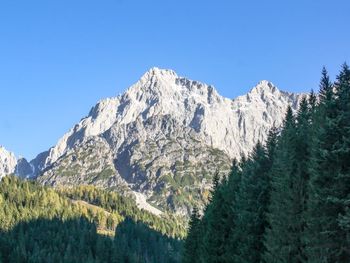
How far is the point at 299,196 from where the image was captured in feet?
127

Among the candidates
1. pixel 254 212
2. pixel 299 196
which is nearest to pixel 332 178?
pixel 299 196

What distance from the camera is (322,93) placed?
113 ft

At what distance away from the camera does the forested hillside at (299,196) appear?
1209 inches

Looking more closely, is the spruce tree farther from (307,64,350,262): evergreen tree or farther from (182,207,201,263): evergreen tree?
(182,207,201,263): evergreen tree

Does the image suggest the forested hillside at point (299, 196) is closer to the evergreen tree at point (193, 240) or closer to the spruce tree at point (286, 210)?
the spruce tree at point (286, 210)

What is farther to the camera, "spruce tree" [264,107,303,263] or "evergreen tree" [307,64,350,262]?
"spruce tree" [264,107,303,263]

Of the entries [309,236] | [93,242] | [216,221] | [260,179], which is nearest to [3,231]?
[93,242]

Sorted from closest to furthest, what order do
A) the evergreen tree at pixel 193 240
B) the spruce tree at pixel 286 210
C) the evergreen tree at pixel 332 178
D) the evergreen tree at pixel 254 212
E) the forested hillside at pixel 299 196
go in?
1. the evergreen tree at pixel 332 178
2. the forested hillside at pixel 299 196
3. the spruce tree at pixel 286 210
4. the evergreen tree at pixel 254 212
5. the evergreen tree at pixel 193 240

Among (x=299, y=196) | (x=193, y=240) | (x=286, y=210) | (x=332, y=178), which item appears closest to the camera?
(x=332, y=178)

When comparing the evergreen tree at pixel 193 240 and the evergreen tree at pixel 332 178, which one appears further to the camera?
the evergreen tree at pixel 193 240

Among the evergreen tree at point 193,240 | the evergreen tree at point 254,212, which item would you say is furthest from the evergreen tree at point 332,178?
the evergreen tree at point 193,240

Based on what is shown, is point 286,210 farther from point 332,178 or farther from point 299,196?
point 332,178

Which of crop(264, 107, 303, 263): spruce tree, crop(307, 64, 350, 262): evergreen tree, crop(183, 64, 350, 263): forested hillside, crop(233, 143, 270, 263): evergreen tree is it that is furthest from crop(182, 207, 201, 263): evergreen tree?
crop(307, 64, 350, 262): evergreen tree

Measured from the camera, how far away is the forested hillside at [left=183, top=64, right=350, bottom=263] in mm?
30719
